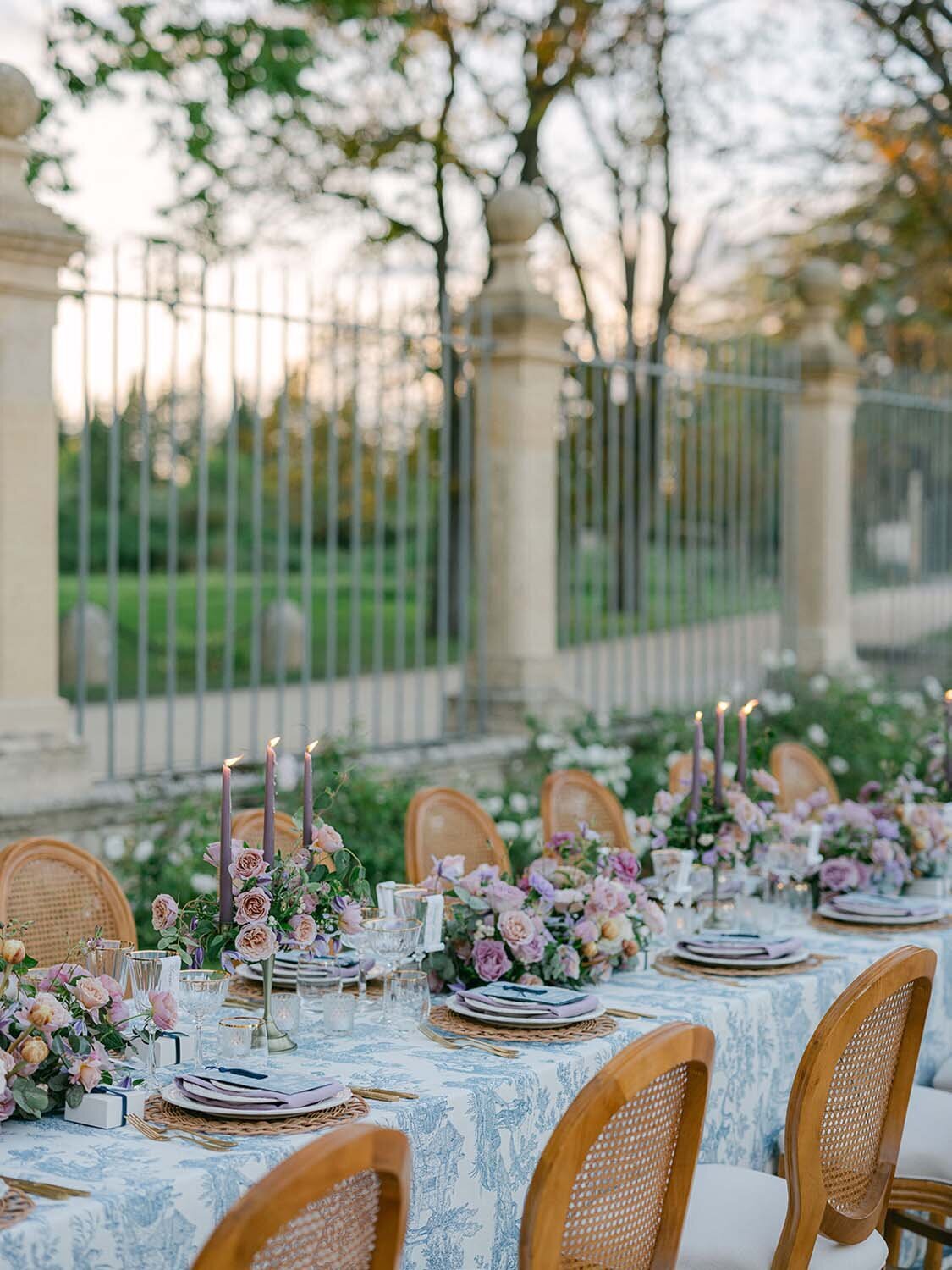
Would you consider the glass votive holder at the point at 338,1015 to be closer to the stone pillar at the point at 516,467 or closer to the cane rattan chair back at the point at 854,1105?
the cane rattan chair back at the point at 854,1105

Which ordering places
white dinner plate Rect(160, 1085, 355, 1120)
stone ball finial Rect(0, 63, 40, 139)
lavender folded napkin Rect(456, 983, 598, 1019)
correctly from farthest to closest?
stone ball finial Rect(0, 63, 40, 139) < lavender folded napkin Rect(456, 983, 598, 1019) < white dinner plate Rect(160, 1085, 355, 1120)

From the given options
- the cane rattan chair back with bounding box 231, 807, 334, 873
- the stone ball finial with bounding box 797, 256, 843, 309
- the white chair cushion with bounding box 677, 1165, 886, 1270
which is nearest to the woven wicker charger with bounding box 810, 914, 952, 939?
the white chair cushion with bounding box 677, 1165, 886, 1270

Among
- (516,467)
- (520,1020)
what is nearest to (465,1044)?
(520,1020)

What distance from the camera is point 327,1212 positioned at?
1.99 metres

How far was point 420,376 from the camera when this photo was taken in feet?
28.3

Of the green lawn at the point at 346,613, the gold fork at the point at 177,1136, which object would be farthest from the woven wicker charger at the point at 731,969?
the green lawn at the point at 346,613

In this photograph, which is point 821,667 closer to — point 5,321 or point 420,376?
point 420,376

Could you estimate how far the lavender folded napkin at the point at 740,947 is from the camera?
3.80 meters

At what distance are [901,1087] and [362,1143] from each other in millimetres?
1730

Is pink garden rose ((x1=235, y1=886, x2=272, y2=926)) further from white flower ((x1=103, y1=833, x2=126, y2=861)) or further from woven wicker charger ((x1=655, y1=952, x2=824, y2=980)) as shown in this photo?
white flower ((x1=103, y1=833, x2=126, y2=861))

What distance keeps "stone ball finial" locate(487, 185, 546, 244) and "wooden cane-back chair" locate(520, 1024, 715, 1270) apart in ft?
19.6

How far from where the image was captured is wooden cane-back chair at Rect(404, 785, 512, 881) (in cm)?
484

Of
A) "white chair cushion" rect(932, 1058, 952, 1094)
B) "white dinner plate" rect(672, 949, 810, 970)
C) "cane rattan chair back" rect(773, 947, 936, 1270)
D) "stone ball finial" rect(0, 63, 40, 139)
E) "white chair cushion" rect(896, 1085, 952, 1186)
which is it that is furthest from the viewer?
"stone ball finial" rect(0, 63, 40, 139)

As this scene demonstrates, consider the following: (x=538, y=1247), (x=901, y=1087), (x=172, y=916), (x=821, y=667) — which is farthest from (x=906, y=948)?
(x=821, y=667)
